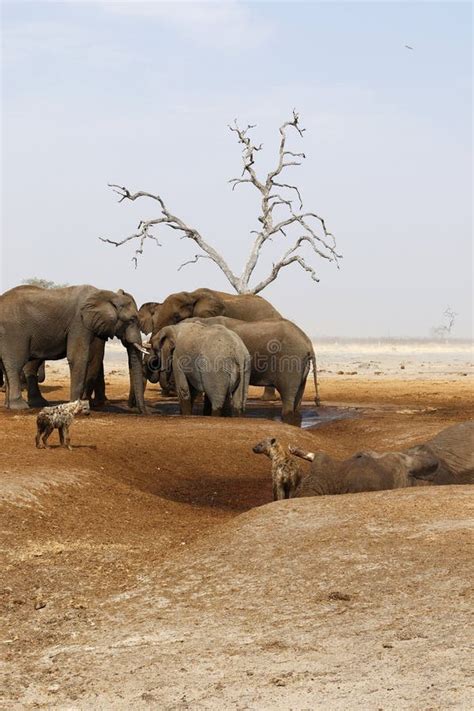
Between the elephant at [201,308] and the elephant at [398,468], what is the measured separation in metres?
14.2

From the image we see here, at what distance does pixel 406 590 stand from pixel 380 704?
1.73 m

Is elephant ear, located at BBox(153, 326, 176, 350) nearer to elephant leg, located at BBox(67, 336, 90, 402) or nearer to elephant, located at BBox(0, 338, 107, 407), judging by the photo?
elephant leg, located at BBox(67, 336, 90, 402)

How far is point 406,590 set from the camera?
730cm

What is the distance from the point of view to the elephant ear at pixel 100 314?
20.9 metres

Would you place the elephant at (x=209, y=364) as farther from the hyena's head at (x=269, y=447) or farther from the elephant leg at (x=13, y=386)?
the hyena's head at (x=269, y=447)

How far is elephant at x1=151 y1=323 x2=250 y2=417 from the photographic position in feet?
64.8

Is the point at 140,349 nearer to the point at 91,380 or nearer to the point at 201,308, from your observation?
the point at 91,380

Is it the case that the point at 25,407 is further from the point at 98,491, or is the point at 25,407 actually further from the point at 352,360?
the point at 352,360

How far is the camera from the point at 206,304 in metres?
26.1

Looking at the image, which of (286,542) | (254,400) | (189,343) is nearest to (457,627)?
(286,542)

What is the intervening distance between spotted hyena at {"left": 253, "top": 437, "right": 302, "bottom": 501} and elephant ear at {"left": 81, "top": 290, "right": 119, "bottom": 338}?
9456 mm

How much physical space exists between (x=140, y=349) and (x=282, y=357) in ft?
9.30

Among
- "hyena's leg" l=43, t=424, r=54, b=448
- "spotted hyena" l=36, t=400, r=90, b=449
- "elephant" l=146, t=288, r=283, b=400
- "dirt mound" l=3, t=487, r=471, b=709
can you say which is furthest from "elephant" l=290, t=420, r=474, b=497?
"elephant" l=146, t=288, r=283, b=400

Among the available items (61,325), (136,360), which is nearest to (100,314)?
(61,325)
